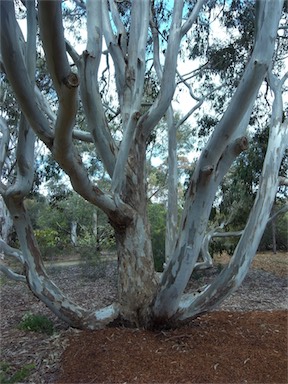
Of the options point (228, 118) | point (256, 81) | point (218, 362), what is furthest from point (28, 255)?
point (256, 81)

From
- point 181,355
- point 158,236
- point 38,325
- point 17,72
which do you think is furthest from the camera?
point 158,236

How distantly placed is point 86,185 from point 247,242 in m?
1.71

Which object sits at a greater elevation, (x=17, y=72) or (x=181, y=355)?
(x=17, y=72)

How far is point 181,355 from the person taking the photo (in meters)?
3.22

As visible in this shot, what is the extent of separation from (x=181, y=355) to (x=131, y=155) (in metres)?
2.23

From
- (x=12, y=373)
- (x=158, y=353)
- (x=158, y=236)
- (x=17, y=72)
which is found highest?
(x=17, y=72)

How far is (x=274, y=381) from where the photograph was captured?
9.40 feet

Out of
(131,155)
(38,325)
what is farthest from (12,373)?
(131,155)

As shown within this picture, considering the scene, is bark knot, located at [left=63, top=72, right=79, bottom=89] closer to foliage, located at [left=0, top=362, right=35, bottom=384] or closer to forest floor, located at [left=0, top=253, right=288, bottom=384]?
forest floor, located at [left=0, top=253, right=288, bottom=384]

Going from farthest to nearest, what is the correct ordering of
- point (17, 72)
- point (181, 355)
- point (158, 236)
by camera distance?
1. point (158, 236)
2. point (181, 355)
3. point (17, 72)

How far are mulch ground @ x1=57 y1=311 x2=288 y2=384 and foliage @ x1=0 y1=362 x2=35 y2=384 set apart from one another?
→ 1.01 ft

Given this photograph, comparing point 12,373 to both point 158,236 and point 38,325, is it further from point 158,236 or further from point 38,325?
point 158,236

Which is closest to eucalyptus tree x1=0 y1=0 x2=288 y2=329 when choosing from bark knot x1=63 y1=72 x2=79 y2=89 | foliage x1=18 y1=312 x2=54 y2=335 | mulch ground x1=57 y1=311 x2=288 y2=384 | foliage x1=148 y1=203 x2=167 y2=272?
bark knot x1=63 y1=72 x2=79 y2=89

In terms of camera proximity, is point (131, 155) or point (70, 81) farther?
point (131, 155)
